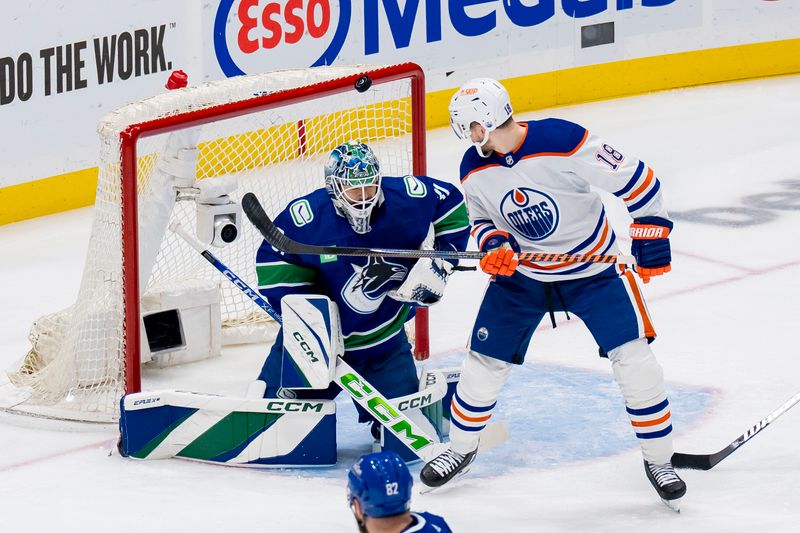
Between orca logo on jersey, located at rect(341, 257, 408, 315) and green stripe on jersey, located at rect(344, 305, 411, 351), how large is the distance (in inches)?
3.1

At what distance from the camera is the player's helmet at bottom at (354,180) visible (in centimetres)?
369

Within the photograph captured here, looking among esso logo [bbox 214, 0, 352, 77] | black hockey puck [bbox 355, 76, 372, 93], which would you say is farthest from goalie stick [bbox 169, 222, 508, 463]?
esso logo [bbox 214, 0, 352, 77]

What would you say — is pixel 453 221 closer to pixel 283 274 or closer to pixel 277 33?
pixel 283 274

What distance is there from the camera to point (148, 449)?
3.98 meters

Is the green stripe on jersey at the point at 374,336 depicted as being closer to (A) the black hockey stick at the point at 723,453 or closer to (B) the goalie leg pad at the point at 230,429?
(B) the goalie leg pad at the point at 230,429

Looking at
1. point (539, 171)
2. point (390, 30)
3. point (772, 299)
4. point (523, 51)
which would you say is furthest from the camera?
point (523, 51)

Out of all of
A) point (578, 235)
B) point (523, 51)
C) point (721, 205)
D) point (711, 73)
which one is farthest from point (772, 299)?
point (711, 73)

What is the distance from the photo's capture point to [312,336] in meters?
3.74

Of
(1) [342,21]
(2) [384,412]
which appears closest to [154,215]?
(2) [384,412]

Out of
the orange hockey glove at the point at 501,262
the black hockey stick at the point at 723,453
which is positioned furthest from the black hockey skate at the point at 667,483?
the orange hockey glove at the point at 501,262

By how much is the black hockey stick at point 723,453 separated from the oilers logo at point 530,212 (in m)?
0.67

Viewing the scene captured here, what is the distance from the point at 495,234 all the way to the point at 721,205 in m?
3.04

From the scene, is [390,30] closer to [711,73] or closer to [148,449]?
[711,73]

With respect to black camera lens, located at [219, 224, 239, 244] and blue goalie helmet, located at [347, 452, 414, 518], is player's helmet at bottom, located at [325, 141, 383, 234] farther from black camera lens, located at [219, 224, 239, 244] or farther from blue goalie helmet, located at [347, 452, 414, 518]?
blue goalie helmet, located at [347, 452, 414, 518]
